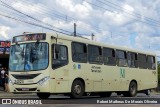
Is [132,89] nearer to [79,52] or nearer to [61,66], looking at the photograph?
[79,52]

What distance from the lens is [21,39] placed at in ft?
69.1

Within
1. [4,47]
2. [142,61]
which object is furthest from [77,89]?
[4,47]

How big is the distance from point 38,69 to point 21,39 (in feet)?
6.42

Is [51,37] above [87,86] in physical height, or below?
above

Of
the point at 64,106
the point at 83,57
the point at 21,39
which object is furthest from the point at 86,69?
the point at 64,106

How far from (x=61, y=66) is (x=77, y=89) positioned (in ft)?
5.26

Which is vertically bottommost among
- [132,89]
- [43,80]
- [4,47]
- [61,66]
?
[132,89]

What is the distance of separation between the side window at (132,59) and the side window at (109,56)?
2.12 meters

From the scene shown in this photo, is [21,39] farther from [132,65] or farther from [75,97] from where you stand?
[132,65]

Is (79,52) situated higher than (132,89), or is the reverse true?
(79,52)

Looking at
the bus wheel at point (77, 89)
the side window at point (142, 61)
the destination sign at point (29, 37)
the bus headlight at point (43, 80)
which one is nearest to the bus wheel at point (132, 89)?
the side window at point (142, 61)

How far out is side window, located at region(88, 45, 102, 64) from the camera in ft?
75.4

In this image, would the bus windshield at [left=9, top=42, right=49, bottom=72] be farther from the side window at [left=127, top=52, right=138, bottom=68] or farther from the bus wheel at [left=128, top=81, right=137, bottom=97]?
the bus wheel at [left=128, top=81, right=137, bottom=97]

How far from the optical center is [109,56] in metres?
25.1
